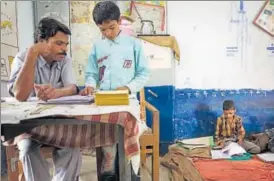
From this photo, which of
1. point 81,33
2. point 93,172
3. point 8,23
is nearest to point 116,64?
point 93,172

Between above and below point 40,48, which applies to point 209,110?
below

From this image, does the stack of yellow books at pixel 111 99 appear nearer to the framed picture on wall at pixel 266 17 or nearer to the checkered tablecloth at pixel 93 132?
the checkered tablecloth at pixel 93 132

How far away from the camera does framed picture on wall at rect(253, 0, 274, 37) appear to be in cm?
307

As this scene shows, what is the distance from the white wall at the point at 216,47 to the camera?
306cm

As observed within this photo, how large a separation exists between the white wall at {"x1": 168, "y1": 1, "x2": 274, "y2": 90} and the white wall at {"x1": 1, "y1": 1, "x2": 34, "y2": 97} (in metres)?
1.29

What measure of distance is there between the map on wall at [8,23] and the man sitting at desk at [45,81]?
0.84m

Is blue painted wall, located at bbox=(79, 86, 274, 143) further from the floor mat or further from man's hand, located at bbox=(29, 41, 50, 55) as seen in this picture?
man's hand, located at bbox=(29, 41, 50, 55)

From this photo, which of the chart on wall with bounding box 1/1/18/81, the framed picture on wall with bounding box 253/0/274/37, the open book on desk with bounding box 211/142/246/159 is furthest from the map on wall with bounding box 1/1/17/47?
the framed picture on wall with bounding box 253/0/274/37

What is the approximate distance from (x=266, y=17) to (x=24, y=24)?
2241mm

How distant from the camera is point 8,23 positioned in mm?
2373

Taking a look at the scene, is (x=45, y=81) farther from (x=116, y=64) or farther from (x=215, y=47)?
(x=215, y=47)

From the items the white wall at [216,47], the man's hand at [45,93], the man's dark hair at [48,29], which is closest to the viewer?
the man's hand at [45,93]

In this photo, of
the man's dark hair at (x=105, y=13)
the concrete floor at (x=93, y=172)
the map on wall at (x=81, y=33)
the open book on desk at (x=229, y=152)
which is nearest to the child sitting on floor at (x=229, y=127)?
the open book on desk at (x=229, y=152)

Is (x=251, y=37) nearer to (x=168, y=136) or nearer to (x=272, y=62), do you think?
(x=272, y=62)
